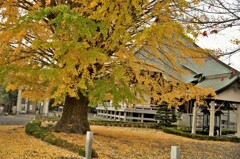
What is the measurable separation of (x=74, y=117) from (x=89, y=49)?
5.20m

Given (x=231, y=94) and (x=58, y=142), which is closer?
(x=58, y=142)

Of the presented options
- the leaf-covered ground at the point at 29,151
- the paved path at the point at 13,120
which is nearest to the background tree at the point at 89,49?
the leaf-covered ground at the point at 29,151

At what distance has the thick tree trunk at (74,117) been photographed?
1239cm

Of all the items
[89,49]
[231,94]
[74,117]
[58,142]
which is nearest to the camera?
[89,49]

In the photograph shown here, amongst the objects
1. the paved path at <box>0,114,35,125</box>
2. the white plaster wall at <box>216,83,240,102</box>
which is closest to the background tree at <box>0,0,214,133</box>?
the white plaster wall at <box>216,83,240,102</box>

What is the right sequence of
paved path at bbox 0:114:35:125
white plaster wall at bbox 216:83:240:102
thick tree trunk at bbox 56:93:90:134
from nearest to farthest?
thick tree trunk at bbox 56:93:90:134
white plaster wall at bbox 216:83:240:102
paved path at bbox 0:114:35:125

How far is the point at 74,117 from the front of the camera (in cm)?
1259

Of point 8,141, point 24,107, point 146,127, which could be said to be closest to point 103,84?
point 8,141

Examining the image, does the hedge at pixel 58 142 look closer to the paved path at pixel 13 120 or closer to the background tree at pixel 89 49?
the background tree at pixel 89 49

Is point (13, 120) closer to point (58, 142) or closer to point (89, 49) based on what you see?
point (58, 142)

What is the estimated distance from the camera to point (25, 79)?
40.1 ft

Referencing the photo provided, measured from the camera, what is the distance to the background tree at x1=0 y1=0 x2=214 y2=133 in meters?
7.14

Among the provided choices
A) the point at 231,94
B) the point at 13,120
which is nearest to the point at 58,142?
the point at 231,94

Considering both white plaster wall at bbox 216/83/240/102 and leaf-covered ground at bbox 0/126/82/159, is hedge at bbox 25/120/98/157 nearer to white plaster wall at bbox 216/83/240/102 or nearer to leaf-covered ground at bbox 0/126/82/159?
leaf-covered ground at bbox 0/126/82/159
